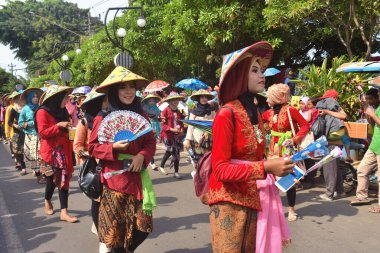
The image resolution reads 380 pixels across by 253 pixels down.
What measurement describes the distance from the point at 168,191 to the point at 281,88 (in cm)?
324

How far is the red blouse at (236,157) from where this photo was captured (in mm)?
2223

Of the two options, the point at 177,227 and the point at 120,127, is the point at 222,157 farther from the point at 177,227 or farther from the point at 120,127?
the point at 177,227

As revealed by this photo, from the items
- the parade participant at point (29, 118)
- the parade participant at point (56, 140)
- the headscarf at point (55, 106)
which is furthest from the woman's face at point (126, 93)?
the parade participant at point (29, 118)

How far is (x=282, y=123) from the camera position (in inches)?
206

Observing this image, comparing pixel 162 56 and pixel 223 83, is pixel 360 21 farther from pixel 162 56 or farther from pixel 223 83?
pixel 162 56

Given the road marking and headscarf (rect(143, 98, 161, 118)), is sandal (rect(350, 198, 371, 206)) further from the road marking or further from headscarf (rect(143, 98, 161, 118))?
headscarf (rect(143, 98, 161, 118))

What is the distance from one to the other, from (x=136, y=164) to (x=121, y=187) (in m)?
0.23

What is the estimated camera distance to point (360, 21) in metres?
9.88

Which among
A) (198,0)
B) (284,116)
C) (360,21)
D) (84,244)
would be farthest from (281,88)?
(198,0)

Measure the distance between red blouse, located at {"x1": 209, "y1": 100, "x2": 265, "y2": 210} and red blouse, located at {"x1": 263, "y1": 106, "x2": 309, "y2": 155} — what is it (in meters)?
2.73

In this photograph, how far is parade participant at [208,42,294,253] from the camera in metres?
2.28

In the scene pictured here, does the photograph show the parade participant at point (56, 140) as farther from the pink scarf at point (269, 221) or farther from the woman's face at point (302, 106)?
the woman's face at point (302, 106)

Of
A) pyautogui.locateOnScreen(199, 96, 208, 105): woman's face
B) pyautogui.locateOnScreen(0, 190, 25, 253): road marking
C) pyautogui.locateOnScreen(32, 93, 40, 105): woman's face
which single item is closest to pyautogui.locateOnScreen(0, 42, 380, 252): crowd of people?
pyautogui.locateOnScreen(0, 190, 25, 253): road marking

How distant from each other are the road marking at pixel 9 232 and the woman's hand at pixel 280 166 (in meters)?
3.61
